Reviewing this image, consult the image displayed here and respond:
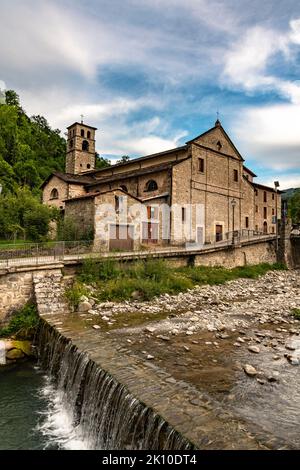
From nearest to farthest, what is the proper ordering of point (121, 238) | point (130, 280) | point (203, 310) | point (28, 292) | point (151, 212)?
1. point (28, 292)
2. point (203, 310)
3. point (130, 280)
4. point (121, 238)
5. point (151, 212)

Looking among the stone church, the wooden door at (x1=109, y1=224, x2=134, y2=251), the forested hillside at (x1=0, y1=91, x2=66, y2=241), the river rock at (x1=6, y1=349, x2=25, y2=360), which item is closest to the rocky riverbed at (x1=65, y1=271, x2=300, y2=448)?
the river rock at (x1=6, y1=349, x2=25, y2=360)

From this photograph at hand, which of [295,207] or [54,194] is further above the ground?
[295,207]

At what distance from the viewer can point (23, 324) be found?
11039 mm

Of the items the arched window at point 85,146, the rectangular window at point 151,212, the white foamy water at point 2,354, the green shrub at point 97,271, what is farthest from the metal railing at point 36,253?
the arched window at point 85,146

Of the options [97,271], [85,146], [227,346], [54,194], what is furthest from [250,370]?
[85,146]

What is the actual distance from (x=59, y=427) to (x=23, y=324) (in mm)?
5312

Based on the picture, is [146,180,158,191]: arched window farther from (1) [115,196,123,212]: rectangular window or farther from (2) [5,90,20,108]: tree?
(2) [5,90,20,108]: tree

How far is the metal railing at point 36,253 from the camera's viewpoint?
13.2 meters

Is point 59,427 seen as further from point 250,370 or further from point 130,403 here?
point 250,370

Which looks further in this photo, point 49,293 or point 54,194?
point 54,194

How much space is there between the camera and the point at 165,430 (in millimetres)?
4371

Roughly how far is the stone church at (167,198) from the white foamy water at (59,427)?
38.7 ft

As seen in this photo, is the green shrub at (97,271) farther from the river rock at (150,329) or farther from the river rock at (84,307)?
the river rock at (150,329)

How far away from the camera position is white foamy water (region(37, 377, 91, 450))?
19.9 feet
